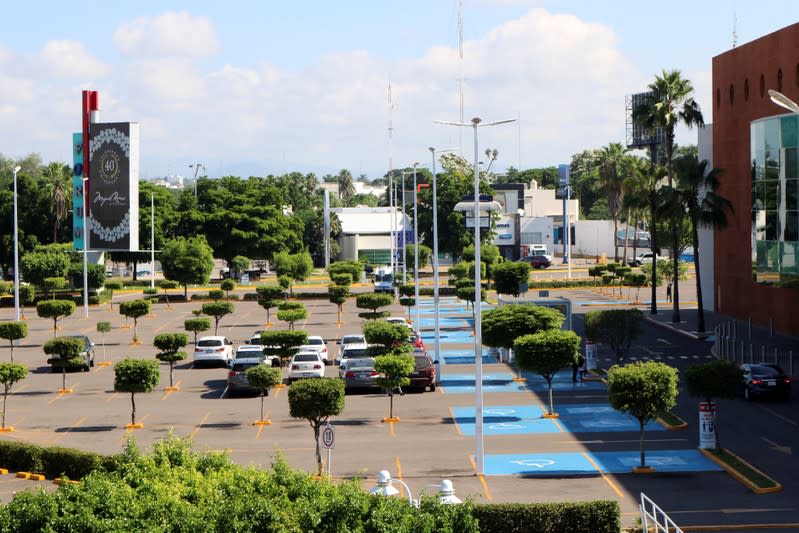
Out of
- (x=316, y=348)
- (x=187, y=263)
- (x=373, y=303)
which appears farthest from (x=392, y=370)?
(x=187, y=263)

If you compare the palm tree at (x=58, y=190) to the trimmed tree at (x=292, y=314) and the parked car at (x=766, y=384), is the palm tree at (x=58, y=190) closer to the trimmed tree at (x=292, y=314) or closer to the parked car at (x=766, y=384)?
the trimmed tree at (x=292, y=314)

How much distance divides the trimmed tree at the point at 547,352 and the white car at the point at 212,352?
17710 mm

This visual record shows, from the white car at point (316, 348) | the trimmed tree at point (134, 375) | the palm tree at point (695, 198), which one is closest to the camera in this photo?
the trimmed tree at point (134, 375)

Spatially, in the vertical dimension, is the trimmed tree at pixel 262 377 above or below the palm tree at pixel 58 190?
below

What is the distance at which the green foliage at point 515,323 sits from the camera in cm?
4488

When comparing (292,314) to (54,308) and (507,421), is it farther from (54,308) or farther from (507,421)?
(507,421)

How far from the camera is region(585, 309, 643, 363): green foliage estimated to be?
158 ft

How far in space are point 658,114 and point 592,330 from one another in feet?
76.4

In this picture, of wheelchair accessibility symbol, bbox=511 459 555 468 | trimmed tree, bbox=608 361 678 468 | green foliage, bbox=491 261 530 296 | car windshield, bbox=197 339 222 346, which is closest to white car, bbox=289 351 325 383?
car windshield, bbox=197 339 222 346

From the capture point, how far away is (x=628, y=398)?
30344 mm

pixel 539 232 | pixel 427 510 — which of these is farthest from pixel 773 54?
pixel 539 232

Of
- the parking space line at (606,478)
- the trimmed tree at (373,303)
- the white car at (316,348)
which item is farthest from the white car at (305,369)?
the trimmed tree at (373,303)

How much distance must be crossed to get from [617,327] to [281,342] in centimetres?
1409

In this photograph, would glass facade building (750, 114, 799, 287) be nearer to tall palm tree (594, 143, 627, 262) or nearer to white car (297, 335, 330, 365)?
white car (297, 335, 330, 365)
